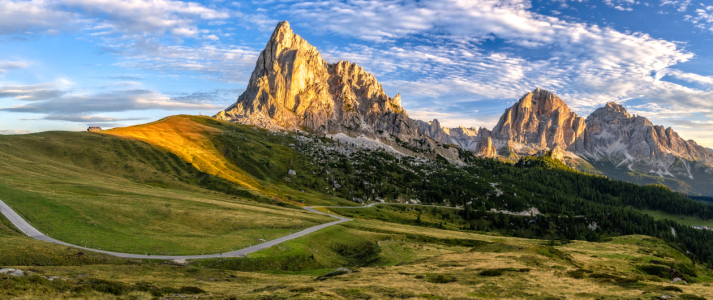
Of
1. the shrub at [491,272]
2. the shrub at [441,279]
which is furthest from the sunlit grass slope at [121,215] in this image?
the shrub at [491,272]

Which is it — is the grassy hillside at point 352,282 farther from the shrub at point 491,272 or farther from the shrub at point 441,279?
the shrub at point 441,279

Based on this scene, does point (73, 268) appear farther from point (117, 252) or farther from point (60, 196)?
point (60, 196)

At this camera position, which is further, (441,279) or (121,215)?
(121,215)

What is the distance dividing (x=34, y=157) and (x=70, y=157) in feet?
62.4

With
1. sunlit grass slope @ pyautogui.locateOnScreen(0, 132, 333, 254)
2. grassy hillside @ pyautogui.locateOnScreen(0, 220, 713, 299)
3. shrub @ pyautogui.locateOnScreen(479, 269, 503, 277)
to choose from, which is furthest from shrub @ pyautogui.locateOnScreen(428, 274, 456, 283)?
sunlit grass slope @ pyautogui.locateOnScreen(0, 132, 333, 254)

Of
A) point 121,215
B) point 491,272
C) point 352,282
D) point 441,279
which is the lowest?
point 352,282

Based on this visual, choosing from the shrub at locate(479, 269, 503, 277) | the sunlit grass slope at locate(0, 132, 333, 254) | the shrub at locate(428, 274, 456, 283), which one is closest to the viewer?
the shrub at locate(428, 274, 456, 283)

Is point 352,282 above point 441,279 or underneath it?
underneath

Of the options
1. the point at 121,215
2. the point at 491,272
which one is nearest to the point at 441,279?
the point at 491,272

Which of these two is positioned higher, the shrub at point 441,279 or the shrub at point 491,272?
the shrub at point 491,272

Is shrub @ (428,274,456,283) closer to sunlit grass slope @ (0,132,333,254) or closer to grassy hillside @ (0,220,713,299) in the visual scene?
grassy hillside @ (0,220,713,299)

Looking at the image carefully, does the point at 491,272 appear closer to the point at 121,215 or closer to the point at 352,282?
the point at 352,282

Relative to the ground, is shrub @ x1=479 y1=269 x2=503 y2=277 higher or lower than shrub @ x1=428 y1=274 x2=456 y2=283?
higher

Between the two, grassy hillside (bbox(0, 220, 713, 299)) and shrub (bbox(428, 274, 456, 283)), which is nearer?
grassy hillside (bbox(0, 220, 713, 299))
